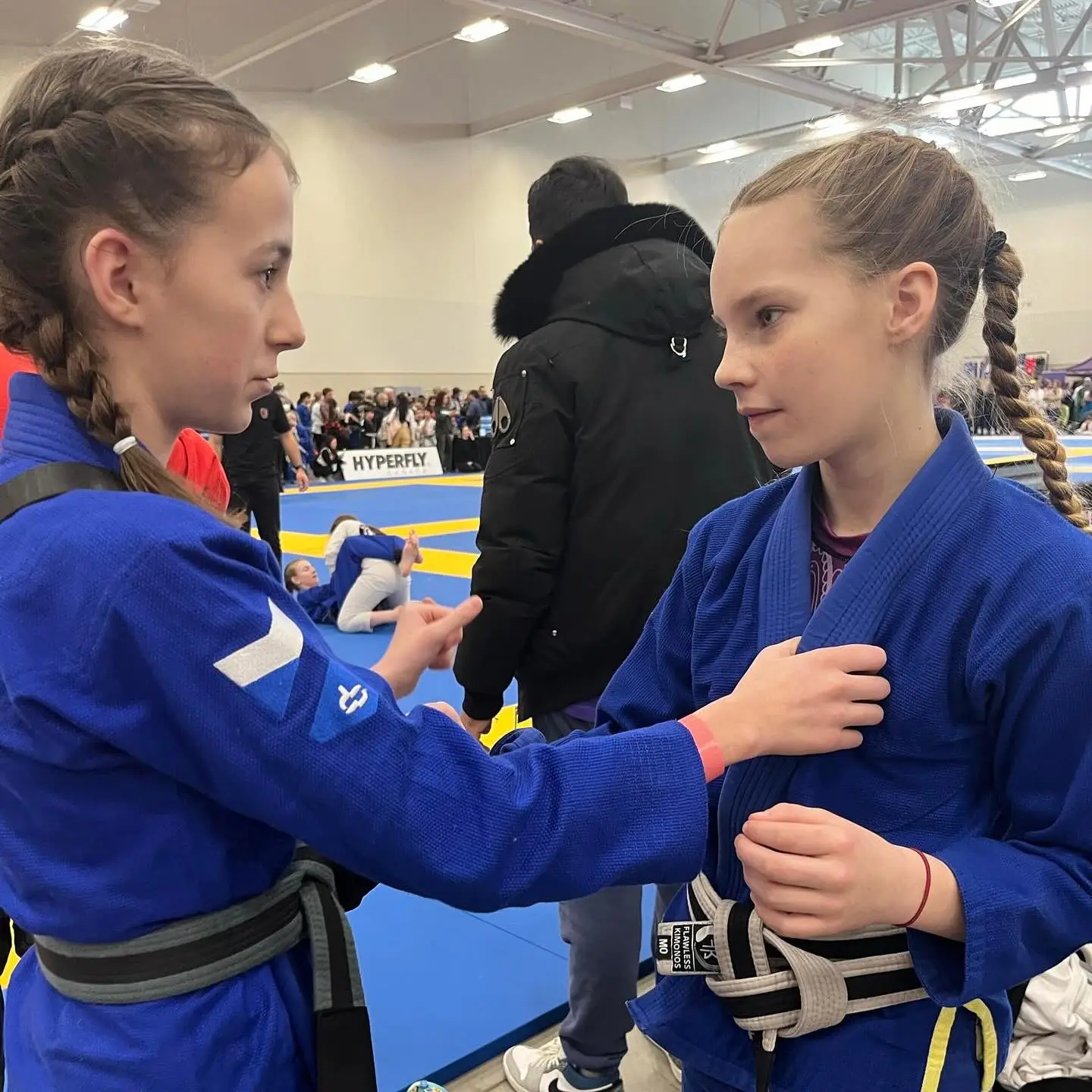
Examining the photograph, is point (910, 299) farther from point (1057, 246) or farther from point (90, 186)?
point (1057, 246)

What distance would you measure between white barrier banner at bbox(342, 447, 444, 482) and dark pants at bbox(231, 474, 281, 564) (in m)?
9.50

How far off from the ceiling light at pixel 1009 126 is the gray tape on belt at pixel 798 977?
2418 centimetres

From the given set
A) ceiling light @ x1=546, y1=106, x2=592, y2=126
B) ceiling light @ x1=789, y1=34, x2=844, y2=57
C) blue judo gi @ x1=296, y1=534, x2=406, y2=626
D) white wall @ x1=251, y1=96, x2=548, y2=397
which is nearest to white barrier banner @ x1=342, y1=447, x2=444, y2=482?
white wall @ x1=251, y1=96, x2=548, y2=397

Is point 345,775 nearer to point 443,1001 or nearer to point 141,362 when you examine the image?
point 141,362

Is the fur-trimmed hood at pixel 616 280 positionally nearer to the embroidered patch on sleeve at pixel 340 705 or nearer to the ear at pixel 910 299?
the ear at pixel 910 299

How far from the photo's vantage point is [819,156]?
4.02 feet

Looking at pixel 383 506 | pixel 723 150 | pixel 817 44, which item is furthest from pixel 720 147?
pixel 383 506

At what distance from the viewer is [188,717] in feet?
2.92

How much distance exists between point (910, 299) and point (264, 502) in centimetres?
552

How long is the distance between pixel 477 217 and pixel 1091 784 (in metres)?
21.2

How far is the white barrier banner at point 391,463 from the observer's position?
1592 centimetres

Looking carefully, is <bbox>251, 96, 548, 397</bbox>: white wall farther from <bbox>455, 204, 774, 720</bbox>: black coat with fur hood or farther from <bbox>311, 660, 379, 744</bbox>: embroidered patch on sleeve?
<bbox>311, 660, 379, 744</bbox>: embroidered patch on sleeve

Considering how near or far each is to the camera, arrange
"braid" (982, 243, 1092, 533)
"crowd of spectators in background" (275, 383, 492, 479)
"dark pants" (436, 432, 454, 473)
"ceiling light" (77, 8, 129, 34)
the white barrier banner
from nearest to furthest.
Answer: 1. "braid" (982, 243, 1092, 533)
2. "ceiling light" (77, 8, 129, 34)
3. the white barrier banner
4. "crowd of spectators in background" (275, 383, 492, 479)
5. "dark pants" (436, 432, 454, 473)

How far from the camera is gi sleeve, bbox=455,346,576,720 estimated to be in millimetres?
2205
